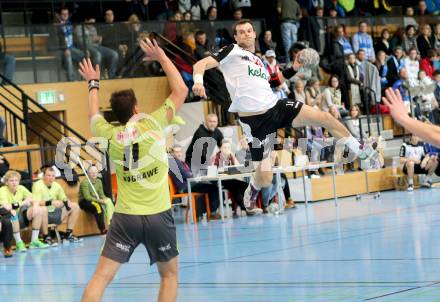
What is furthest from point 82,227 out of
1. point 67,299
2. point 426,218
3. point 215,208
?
point 67,299

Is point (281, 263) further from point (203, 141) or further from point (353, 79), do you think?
point (353, 79)

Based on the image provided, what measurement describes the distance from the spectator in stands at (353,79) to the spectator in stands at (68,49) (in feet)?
25.9

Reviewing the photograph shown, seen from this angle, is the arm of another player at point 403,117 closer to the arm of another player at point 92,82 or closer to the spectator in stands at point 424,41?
the arm of another player at point 92,82

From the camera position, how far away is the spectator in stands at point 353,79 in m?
25.6

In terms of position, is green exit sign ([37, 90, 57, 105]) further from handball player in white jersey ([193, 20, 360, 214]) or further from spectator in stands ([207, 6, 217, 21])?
handball player in white jersey ([193, 20, 360, 214])

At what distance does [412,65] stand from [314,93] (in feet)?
16.9

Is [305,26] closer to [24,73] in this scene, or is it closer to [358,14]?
[358,14]

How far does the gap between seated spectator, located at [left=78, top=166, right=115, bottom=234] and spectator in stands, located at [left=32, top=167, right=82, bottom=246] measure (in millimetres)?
595

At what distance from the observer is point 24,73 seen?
68.5ft

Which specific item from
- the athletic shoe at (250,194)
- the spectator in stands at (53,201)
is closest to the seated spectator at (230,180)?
the spectator in stands at (53,201)

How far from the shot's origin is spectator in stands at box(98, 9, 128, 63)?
2188cm

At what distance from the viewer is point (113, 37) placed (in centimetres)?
2200

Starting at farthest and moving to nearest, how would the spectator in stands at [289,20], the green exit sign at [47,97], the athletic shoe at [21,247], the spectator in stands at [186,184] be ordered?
the spectator in stands at [289,20] → the green exit sign at [47,97] → the spectator in stands at [186,184] → the athletic shoe at [21,247]

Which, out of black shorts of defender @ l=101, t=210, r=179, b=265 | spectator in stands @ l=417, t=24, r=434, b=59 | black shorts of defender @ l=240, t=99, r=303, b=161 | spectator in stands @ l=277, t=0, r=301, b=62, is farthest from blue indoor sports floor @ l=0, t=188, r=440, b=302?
spectator in stands @ l=417, t=24, r=434, b=59
